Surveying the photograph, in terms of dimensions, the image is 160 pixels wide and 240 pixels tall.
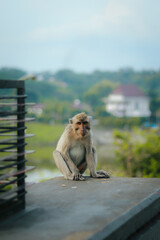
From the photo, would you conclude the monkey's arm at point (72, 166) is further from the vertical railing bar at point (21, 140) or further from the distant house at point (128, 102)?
the distant house at point (128, 102)

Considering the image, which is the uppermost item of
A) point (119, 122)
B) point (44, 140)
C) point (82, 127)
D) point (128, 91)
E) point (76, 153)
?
point (128, 91)

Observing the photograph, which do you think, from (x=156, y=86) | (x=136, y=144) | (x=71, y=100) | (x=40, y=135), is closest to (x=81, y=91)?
(x=71, y=100)

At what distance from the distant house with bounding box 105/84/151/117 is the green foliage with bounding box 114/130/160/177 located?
178 ft

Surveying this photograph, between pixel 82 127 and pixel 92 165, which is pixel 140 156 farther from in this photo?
pixel 82 127

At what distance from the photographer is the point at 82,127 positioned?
5945 mm

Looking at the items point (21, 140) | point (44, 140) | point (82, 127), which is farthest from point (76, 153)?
point (44, 140)

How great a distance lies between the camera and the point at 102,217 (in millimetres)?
3812

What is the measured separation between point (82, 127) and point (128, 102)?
266ft

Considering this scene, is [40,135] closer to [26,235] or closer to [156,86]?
Result: [156,86]

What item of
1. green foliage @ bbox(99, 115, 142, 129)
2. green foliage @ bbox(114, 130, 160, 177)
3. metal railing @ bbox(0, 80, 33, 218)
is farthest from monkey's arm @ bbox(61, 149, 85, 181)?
green foliage @ bbox(99, 115, 142, 129)

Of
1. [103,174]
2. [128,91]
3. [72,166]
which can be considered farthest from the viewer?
[128,91]

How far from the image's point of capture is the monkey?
6051 millimetres

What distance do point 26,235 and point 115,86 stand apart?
300 feet

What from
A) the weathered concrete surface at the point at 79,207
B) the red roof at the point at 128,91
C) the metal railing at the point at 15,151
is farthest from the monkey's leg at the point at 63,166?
the red roof at the point at 128,91
